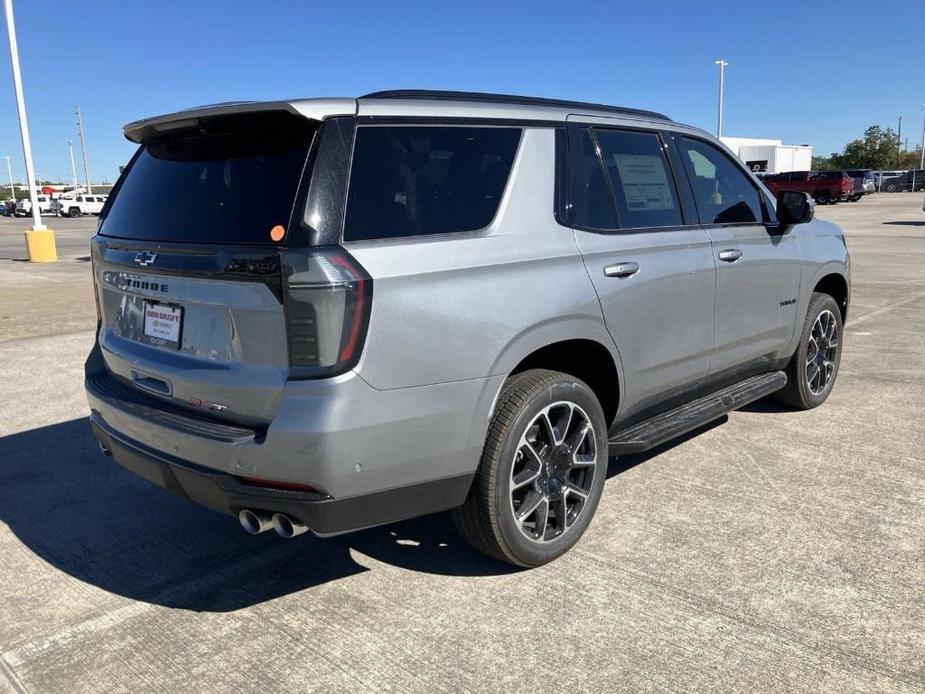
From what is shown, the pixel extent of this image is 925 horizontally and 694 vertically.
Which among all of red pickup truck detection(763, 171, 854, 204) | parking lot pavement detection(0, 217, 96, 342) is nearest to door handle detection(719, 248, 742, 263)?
parking lot pavement detection(0, 217, 96, 342)

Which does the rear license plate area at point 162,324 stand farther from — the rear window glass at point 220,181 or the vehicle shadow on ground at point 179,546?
the vehicle shadow on ground at point 179,546

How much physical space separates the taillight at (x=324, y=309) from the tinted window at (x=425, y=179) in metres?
0.16

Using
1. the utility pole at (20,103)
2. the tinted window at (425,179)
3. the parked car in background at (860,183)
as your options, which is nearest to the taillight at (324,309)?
the tinted window at (425,179)

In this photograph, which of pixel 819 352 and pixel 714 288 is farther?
pixel 819 352

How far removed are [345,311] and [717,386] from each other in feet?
8.71

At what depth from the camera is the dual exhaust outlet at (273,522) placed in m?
2.71

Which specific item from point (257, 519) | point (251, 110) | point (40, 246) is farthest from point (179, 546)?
point (40, 246)

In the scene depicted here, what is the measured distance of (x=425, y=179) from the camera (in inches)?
115

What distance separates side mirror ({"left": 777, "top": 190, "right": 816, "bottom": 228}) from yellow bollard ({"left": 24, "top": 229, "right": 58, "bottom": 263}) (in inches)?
721

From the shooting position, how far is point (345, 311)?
255 centimetres

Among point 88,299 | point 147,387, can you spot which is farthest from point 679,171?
point 88,299

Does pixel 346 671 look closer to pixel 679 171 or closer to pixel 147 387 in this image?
pixel 147 387

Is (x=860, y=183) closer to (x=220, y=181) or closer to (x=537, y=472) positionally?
(x=537, y=472)

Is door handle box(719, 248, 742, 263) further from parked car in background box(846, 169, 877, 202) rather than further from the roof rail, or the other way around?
parked car in background box(846, 169, 877, 202)
